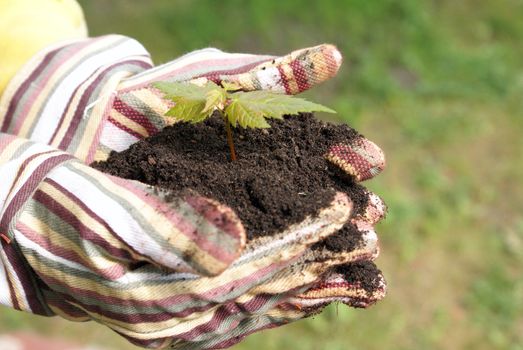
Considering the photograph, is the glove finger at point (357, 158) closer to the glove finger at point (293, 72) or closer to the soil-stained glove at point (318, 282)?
the soil-stained glove at point (318, 282)

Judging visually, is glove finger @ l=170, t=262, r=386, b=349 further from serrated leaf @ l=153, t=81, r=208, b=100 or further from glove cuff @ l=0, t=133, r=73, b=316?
serrated leaf @ l=153, t=81, r=208, b=100

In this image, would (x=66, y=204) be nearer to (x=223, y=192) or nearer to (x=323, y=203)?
(x=223, y=192)

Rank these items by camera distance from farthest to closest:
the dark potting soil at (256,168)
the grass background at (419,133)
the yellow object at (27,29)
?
the grass background at (419,133) < the yellow object at (27,29) < the dark potting soil at (256,168)

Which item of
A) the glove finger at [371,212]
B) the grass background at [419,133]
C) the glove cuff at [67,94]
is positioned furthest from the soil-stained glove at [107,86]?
the grass background at [419,133]

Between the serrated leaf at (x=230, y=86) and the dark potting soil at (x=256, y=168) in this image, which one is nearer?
the dark potting soil at (x=256, y=168)

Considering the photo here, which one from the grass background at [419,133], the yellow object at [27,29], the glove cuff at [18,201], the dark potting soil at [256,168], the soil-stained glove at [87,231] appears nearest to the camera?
the soil-stained glove at [87,231]

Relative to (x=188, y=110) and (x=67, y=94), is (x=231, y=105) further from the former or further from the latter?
(x=67, y=94)

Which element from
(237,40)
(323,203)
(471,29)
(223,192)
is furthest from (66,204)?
(471,29)

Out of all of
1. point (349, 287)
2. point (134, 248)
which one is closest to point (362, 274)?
point (349, 287)
